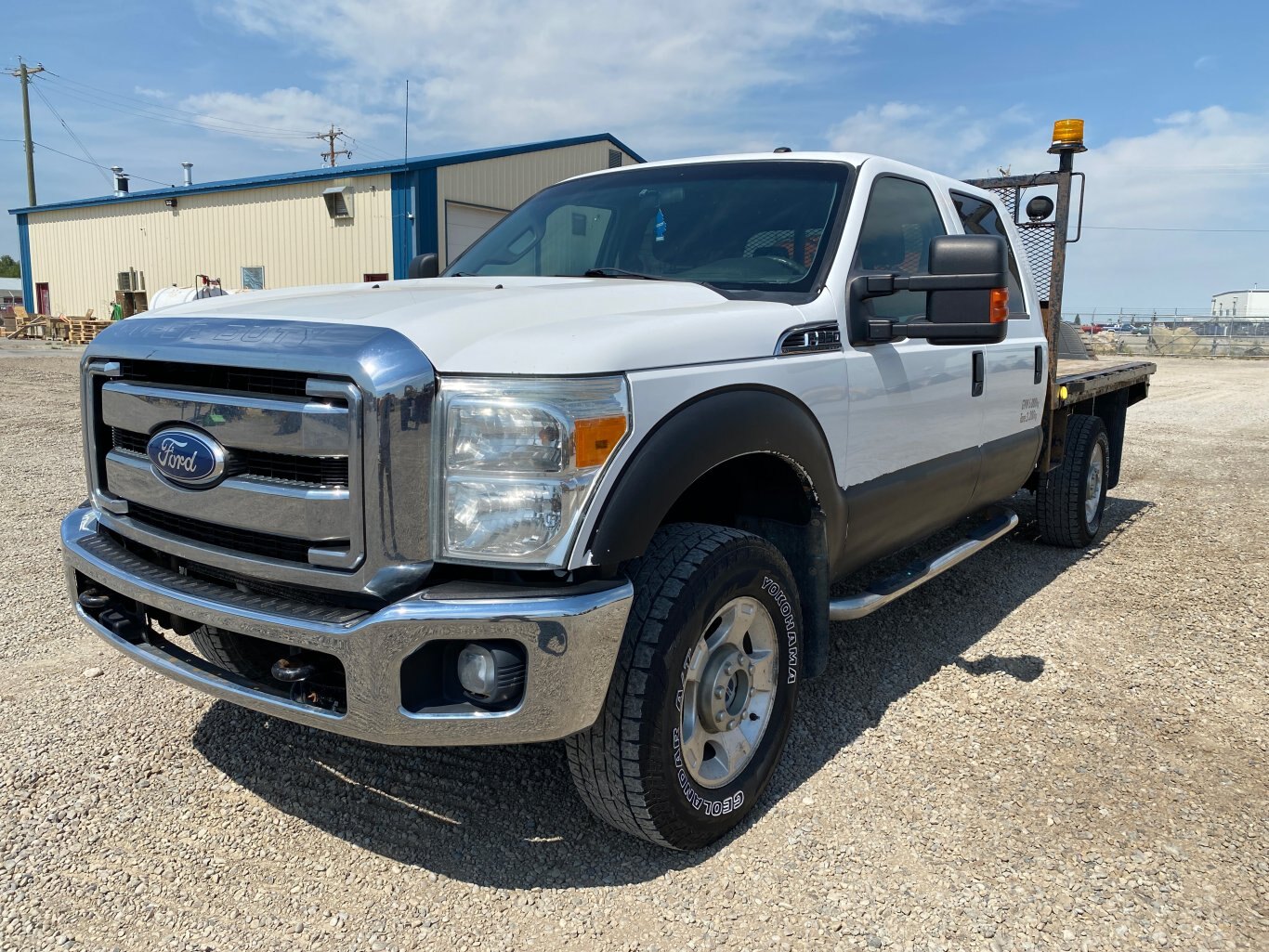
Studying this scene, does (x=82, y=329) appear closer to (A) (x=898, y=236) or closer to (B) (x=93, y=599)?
(B) (x=93, y=599)

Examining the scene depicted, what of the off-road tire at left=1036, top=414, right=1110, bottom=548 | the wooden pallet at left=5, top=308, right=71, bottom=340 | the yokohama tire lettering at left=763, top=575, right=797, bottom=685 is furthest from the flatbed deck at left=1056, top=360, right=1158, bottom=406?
the wooden pallet at left=5, top=308, right=71, bottom=340

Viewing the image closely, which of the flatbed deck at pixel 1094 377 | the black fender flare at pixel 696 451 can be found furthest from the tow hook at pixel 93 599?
the flatbed deck at pixel 1094 377

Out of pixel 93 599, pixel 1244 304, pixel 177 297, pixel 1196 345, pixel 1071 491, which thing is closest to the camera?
pixel 93 599

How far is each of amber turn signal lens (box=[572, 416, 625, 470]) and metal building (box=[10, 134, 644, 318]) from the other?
14.6m

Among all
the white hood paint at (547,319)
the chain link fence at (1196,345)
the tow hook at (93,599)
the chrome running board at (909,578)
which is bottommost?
the chrome running board at (909,578)

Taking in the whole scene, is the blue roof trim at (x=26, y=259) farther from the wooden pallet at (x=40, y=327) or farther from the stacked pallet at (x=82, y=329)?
the stacked pallet at (x=82, y=329)

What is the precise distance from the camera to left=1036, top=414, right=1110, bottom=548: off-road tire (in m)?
5.77

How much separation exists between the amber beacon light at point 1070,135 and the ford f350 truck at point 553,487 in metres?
2.44

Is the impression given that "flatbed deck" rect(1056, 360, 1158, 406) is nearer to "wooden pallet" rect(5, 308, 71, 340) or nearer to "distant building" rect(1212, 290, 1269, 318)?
"wooden pallet" rect(5, 308, 71, 340)

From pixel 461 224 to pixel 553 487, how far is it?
19.5 m

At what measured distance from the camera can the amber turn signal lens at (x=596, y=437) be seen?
2.15m

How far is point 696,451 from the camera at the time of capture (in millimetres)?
2416

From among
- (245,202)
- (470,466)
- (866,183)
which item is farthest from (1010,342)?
(245,202)

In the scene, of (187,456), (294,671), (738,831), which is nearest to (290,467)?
(187,456)
